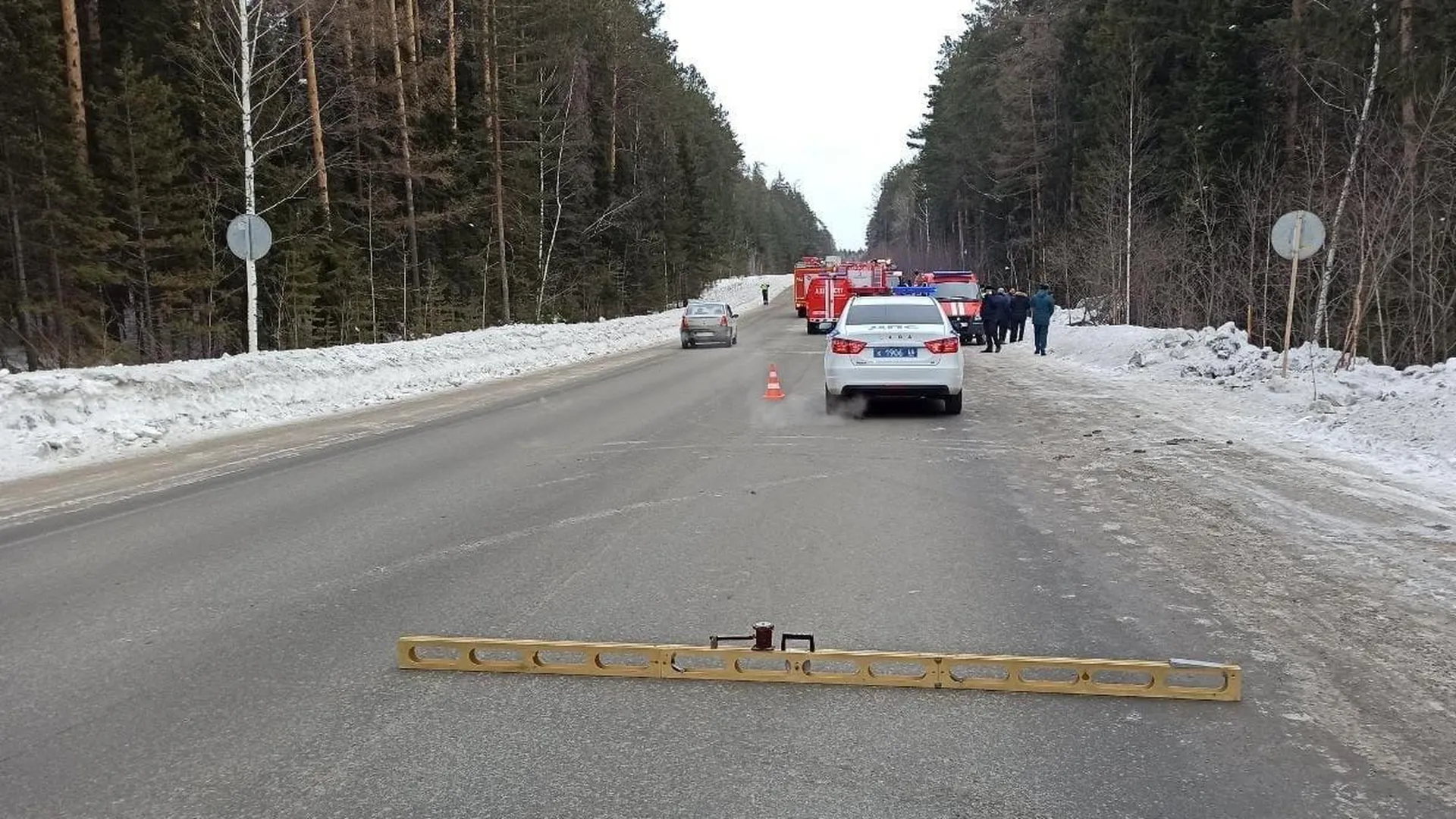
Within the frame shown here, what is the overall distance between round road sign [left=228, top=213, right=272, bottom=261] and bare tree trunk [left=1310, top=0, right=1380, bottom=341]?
20.7 metres

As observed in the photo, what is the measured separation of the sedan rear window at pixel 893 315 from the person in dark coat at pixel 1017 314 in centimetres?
1786

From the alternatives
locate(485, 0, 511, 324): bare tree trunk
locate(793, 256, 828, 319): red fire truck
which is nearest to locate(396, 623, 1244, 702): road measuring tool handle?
locate(485, 0, 511, 324): bare tree trunk

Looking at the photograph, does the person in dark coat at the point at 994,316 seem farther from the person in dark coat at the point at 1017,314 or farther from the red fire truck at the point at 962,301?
the red fire truck at the point at 962,301

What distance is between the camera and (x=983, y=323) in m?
28.7

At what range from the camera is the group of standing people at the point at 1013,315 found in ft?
83.1

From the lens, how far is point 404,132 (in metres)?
30.3

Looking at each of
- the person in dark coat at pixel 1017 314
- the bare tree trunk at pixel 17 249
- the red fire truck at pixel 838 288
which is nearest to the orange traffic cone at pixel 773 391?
the person in dark coat at pixel 1017 314

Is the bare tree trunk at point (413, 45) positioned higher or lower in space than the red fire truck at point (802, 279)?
higher

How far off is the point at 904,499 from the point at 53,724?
5901 millimetres

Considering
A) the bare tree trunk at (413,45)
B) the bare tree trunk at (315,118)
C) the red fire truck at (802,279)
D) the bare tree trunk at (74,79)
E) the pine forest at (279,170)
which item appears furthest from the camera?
the red fire truck at (802,279)

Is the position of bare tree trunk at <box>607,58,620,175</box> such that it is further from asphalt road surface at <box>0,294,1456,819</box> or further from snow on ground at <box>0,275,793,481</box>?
asphalt road surface at <box>0,294,1456,819</box>

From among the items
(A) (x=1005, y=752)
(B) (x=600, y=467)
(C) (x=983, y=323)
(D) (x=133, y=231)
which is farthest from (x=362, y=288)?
(A) (x=1005, y=752)

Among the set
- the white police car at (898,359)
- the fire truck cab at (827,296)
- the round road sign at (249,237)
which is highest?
the round road sign at (249,237)

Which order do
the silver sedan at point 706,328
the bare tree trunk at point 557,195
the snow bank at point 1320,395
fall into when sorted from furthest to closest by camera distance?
the bare tree trunk at point 557,195, the silver sedan at point 706,328, the snow bank at point 1320,395
